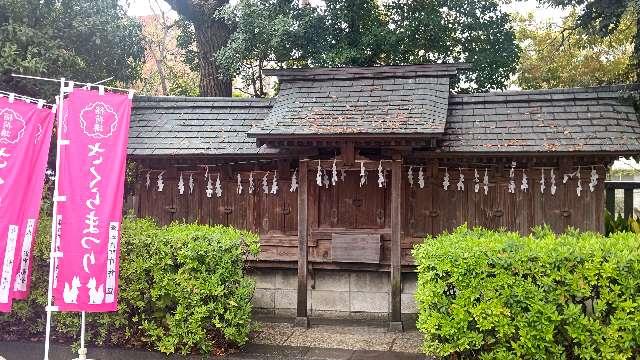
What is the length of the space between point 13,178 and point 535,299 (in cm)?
677

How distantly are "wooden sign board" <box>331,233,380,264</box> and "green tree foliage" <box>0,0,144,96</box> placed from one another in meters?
6.40

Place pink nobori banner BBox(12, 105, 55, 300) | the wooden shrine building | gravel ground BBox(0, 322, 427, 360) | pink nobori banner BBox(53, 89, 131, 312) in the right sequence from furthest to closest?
1. the wooden shrine building
2. gravel ground BBox(0, 322, 427, 360)
3. pink nobori banner BBox(12, 105, 55, 300)
4. pink nobori banner BBox(53, 89, 131, 312)

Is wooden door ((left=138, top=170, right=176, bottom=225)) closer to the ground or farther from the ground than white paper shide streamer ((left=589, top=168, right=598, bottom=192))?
closer to the ground

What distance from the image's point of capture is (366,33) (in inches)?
595

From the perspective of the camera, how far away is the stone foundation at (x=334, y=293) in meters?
10.8

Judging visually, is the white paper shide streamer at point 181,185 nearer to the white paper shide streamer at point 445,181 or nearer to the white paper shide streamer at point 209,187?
the white paper shide streamer at point 209,187

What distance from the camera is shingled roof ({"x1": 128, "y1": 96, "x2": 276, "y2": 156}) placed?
10664mm

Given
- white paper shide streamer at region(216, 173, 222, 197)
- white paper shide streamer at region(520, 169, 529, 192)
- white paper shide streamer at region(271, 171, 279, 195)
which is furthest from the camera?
white paper shide streamer at region(216, 173, 222, 197)

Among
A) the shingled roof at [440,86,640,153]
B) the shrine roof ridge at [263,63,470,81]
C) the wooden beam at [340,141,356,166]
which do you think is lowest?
the wooden beam at [340,141,356,166]

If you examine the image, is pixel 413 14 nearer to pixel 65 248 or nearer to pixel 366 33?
pixel 366 33

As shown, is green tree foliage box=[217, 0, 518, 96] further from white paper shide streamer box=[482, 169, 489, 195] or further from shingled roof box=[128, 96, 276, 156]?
white paper shide streamer box=[482, 169, 489, 195]

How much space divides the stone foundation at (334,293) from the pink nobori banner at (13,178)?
479 centimetres

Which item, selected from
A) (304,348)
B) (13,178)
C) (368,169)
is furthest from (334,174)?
(13,178)

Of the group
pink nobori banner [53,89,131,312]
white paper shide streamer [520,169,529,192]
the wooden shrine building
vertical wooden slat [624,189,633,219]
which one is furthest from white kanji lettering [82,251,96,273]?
vertical wooden slat [624,189,633,219]
